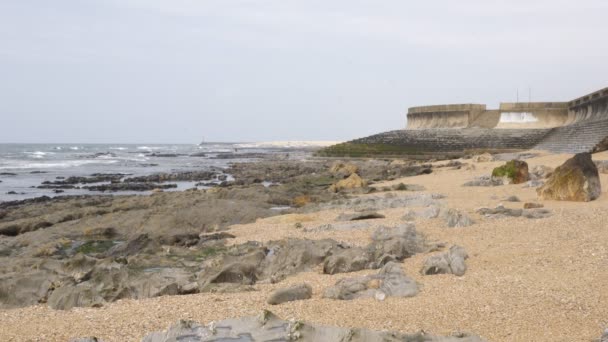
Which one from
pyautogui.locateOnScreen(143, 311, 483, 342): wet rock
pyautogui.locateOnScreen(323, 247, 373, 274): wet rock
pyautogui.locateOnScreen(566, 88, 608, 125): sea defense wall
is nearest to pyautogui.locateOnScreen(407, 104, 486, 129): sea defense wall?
pyautogui.locateOnScreen(566, 88, 608, 125): sea defense wall

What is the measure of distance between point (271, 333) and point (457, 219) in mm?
5479

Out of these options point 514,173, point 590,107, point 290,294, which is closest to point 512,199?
point 514,173

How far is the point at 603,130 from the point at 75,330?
75.5 feet

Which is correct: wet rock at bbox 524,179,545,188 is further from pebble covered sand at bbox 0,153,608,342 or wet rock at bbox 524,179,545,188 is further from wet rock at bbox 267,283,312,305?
wet rock at bbox 267,283,312,305

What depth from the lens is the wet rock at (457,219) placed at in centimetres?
919

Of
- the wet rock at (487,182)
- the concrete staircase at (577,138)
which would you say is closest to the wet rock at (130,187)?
the wet rock at (487,182)

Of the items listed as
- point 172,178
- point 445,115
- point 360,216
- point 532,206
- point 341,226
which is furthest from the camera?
point 445,115

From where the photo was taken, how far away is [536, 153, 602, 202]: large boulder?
1066 cm

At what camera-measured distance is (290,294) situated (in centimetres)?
599

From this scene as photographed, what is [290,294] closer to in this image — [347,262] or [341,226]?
[347,262]

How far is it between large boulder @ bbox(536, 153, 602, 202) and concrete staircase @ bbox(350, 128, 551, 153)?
2393 cm

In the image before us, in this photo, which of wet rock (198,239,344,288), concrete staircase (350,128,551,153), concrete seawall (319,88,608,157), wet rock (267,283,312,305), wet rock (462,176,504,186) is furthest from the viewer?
concrete staircase (350,128,551,153)

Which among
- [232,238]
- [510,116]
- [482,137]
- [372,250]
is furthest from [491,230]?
[510,116]

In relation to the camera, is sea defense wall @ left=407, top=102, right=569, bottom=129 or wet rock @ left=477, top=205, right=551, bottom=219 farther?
sea defense wall @ left=407, top=102, right=569, bottom=129
